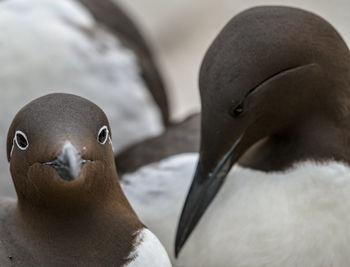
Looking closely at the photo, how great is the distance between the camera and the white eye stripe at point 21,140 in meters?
3.20

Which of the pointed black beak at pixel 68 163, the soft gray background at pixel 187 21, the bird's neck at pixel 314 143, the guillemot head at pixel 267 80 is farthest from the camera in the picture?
the soft gray background at pixel 187 21

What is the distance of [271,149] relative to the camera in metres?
4.02

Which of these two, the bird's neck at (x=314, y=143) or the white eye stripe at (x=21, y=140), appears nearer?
the white eye stripe at (x=21, y=140)

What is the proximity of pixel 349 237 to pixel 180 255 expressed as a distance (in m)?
0.80

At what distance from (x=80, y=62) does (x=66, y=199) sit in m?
2.23

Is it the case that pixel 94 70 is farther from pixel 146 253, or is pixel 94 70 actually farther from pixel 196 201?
pixel 146 253

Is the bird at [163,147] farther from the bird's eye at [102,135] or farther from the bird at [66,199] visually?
the bird's eye at [102,135]

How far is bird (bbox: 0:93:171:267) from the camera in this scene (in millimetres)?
3111

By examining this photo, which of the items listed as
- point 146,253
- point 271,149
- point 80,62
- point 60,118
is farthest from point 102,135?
point 80,62

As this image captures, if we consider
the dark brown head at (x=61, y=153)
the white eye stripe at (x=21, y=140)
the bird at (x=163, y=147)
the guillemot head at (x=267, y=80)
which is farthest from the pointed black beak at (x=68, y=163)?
the bird at (x=163, y=147)

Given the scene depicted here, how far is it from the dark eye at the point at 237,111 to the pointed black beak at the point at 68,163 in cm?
88

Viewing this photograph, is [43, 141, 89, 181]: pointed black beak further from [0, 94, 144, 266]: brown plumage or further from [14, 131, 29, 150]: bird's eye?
[14, 131, 29, 150]: bird's eye

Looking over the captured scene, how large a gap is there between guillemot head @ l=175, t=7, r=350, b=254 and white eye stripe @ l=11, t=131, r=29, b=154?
2.81ft

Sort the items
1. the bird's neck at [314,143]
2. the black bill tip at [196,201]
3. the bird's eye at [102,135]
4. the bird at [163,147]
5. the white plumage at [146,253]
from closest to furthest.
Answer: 1. the bird's eye at [102,135]
2. the white plumage at [146,253]
3. the bird's neck at [314,143]
4. the black bill tip at [196,201]
5. the bird at [163,147]
